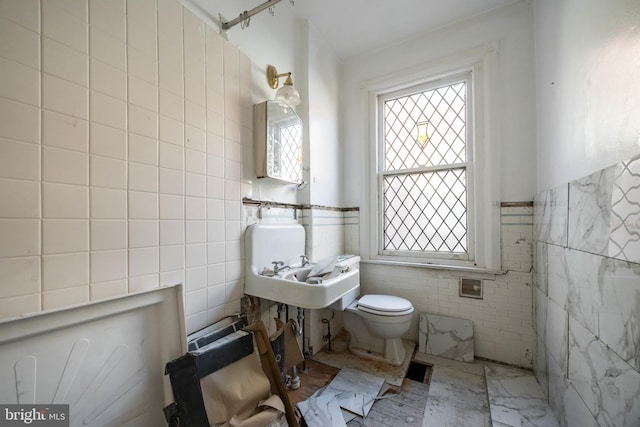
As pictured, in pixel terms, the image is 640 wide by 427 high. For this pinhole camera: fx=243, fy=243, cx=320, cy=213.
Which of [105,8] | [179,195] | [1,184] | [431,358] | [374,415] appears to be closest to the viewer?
[1,184]

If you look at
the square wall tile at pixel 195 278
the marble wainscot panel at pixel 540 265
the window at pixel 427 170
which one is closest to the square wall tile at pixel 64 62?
the square wall tile at pixel 195 278

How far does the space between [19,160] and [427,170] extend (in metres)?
2.32

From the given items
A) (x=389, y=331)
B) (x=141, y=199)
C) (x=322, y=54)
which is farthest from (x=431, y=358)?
(x=322, y=54)

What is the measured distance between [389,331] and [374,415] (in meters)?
0.52

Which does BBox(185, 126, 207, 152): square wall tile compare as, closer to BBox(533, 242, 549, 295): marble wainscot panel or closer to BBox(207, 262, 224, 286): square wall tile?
BBox(207, 262, 224, 286): square wall tile

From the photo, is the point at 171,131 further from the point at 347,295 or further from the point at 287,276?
the point at 347,295

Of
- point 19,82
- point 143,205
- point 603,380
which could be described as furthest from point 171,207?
point 603,380

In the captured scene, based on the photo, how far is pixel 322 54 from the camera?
2.13 meters

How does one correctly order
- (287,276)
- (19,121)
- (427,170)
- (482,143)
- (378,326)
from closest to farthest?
(19,121) < (287,276) < (378,326) < (482,143) < (427,170)

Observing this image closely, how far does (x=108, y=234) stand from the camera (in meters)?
0.88

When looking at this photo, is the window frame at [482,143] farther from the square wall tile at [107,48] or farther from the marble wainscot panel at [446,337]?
the square wall tile at [107,48]

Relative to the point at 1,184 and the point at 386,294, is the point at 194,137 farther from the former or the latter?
the point at 386,294

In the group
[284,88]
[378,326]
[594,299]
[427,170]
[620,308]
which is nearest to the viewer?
[620,308]

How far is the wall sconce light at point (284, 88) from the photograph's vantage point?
1495 millimetres
